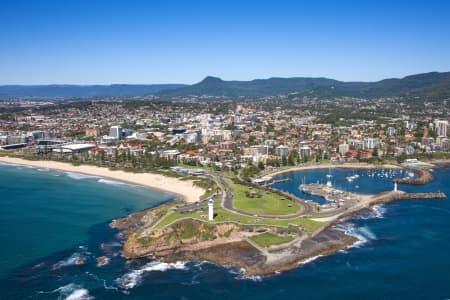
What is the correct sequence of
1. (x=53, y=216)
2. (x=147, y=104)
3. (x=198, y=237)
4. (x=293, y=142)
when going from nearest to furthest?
(x=198, y=237) → (x=53, y=216) → (x=293, y=142) → (x=147, y=104)

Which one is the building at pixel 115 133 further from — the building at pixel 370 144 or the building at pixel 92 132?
the building at pixel 370 144

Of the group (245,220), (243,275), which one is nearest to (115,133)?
(245,220)

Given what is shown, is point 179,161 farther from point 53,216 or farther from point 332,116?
point 332,116

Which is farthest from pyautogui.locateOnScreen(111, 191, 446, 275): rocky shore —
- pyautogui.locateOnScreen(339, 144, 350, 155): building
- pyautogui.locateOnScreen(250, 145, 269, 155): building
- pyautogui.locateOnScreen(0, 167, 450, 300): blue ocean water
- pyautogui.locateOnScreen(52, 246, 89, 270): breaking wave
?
pyautogui.locateOnScreen(339, 144, 350, 155): building

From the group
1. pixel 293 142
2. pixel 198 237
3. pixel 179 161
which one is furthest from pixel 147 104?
pixel 198 237

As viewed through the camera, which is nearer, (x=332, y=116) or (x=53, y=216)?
(x=53, y=216)

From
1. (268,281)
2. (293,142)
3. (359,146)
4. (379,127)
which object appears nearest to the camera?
(268,281)
